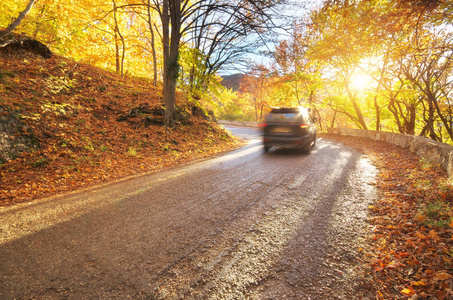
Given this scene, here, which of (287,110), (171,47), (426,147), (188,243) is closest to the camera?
(188,243)

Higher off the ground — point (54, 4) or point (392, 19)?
point (54, 4)

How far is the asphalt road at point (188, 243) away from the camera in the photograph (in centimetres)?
172

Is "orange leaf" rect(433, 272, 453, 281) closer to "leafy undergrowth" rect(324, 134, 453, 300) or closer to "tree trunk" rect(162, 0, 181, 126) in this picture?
"leafy undergrowth" rect(324, 134, 453, 300)

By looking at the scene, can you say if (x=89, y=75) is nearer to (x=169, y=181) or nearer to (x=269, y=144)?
(x=169, y=181)

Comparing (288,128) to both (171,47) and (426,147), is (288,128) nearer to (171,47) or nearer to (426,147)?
(426,147)

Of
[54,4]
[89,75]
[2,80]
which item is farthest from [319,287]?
[54,4]

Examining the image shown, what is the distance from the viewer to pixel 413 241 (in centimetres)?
238

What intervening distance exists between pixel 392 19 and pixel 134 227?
888 centimetres

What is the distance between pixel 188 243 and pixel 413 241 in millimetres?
2912

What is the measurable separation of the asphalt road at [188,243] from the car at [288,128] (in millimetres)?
3292

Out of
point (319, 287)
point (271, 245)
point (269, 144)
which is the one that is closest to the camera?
point (319, 287)

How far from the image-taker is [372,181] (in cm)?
467

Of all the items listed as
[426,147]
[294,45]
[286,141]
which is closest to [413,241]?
[286,141]

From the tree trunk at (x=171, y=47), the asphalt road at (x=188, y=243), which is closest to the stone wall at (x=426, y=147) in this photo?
the asphalt road at (x=188, y=243)
